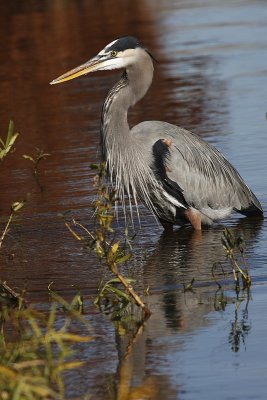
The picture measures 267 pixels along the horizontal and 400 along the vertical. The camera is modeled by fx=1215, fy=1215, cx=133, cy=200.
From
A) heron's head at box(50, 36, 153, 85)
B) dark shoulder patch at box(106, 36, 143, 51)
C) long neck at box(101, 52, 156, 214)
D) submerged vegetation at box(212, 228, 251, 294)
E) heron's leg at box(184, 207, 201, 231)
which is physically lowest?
heron's leg at box(184, 207, 201, 231)

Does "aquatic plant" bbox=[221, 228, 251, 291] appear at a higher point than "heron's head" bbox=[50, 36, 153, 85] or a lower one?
lower

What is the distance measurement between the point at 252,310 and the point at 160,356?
0.89m

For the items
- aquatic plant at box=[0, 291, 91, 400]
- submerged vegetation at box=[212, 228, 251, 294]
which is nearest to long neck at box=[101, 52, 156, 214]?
submerged vegetation at box=[212, 228, 251, 294]

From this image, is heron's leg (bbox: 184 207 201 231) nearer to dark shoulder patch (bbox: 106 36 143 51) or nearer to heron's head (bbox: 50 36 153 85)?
heron's head (bbox: 50 36 153 85)

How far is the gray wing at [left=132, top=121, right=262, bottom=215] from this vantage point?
926cm

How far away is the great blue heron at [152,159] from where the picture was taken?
9.21 meters

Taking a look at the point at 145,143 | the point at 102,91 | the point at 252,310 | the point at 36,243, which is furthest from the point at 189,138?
the point at 102,91

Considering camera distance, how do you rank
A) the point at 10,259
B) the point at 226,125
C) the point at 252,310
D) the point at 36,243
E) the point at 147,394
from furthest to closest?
the point at 226,125, the point at 36,243, the point at 10,259, the point at 252,310, the point at 147,394

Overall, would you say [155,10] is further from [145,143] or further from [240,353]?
[240,353]

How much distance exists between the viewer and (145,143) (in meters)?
9.23

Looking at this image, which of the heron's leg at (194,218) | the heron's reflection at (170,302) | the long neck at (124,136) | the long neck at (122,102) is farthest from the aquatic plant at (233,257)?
the long neck at (122,102)

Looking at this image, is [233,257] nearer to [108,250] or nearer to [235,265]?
[235,265]

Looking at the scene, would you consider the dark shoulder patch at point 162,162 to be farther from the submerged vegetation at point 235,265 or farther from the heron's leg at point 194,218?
the submerged vegetation at point 235,265

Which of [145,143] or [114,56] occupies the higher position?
[114,56]
